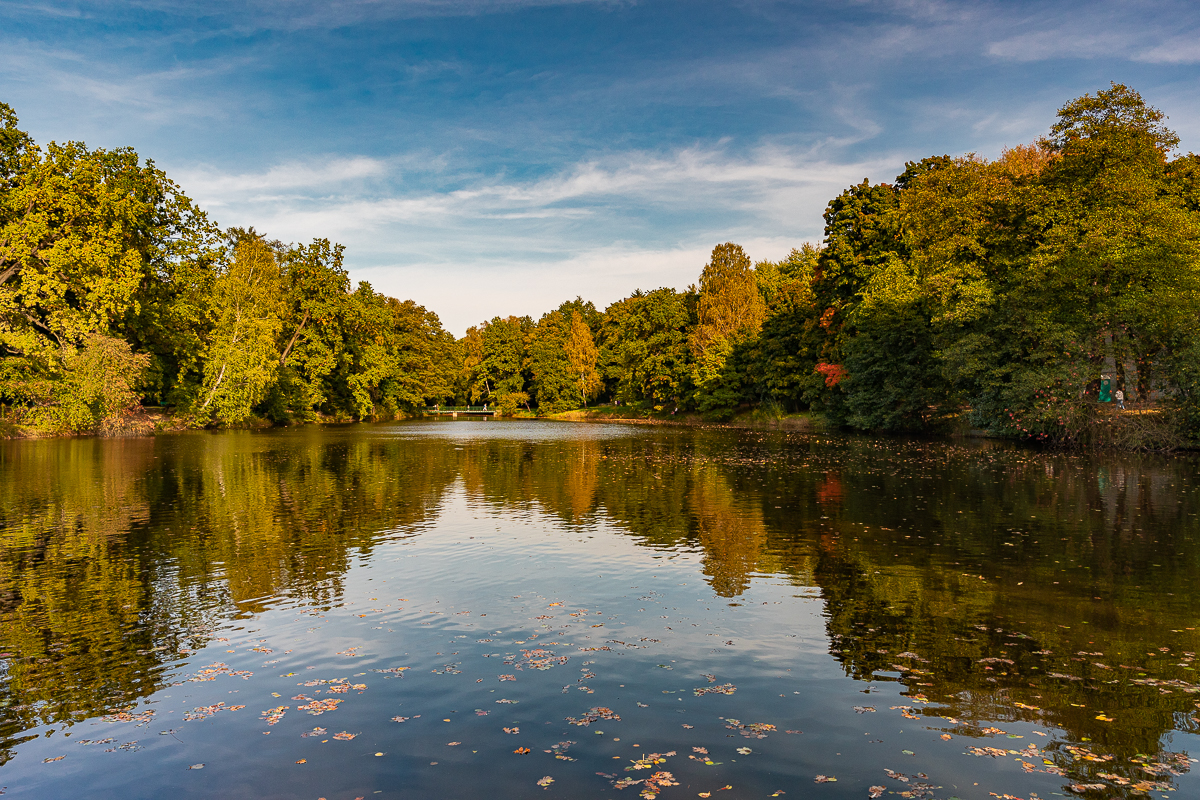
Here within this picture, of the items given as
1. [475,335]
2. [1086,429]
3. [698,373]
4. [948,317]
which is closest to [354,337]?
[698,373]

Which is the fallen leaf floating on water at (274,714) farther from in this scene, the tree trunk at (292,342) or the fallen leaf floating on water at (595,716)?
the tree trunk at (292,342)

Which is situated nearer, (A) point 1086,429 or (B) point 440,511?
(B) point 440,511

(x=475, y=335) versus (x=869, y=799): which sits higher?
(x=475, y=335)

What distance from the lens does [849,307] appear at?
60594 mm

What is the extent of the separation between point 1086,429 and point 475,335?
12308cm

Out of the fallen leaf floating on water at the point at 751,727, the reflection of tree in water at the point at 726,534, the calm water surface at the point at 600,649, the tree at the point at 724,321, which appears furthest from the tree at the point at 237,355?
the fallen leaf floating on water at the point at 751,727

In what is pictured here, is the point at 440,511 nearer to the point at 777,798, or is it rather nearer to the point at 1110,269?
the point at 777,798

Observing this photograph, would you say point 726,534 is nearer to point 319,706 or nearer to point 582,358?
point 319,706

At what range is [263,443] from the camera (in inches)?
1987

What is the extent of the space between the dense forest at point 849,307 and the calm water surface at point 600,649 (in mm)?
19715

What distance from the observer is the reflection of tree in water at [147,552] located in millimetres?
9172

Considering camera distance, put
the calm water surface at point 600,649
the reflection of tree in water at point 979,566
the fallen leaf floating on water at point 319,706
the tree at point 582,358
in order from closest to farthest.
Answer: the calm water surface at point 600,649 < the fallen leaf floating on water at point 319,706 < the reflection of tree in water at point 979,566 < the tree at point 582,358

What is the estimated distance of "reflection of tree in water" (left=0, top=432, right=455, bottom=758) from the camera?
9.17 m

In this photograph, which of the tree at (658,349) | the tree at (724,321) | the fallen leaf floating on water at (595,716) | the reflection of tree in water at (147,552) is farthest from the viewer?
the tree at (658,349)
